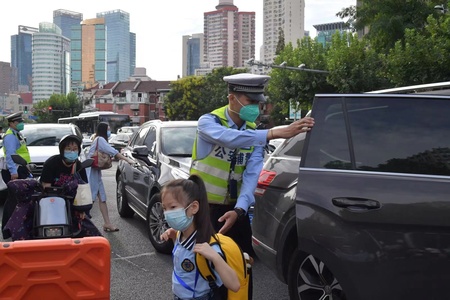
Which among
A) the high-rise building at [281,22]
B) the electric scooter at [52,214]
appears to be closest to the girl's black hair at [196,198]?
the electric scooter at [52,214]

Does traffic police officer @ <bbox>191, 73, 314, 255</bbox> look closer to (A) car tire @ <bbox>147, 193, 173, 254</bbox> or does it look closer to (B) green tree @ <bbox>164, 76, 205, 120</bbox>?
(A) car tire @ <bbox>147, 193, 173, 254</bbox>

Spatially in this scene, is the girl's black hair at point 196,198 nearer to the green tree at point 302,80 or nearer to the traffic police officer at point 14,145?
the traffic police officer at point 14,145

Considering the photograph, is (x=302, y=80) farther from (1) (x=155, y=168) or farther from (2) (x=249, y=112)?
(2) (x=249, y=112)

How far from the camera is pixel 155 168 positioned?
22.3 feet

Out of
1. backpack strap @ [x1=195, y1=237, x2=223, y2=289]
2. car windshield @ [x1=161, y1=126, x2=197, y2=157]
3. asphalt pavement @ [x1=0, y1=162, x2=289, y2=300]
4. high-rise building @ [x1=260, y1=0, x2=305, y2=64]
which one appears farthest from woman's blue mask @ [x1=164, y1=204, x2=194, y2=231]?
high-rise building @ [x1=260, y1=0, x2=305, y2=64]

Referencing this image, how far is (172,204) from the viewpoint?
2561mm

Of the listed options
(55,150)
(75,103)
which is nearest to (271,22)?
(75,103)

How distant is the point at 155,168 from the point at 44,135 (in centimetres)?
572

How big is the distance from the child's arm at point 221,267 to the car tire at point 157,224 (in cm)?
387

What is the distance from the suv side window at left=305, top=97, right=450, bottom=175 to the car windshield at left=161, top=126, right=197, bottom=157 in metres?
3.76

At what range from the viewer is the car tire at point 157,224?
623cm

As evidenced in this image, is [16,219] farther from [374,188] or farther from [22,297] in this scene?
[374,188]

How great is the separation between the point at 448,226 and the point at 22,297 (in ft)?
8.49

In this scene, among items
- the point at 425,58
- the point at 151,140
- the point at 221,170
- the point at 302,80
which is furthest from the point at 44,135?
the point at 302,80
